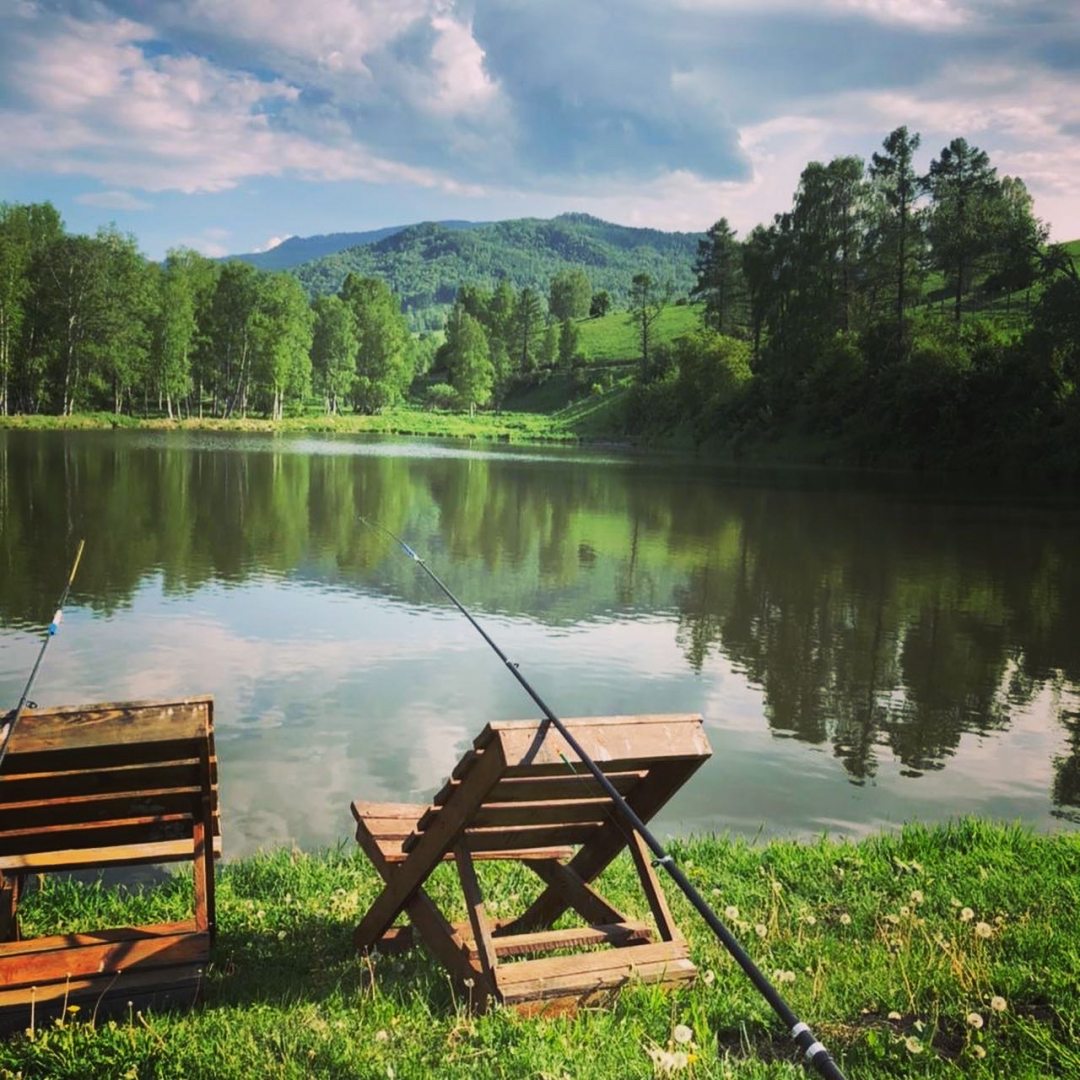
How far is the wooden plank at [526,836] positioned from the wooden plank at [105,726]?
1.16 m

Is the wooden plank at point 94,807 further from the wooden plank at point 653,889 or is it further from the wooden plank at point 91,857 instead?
the wooden plank at point 653,889

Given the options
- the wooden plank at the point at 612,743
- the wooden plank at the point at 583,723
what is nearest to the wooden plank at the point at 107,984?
the wooden plank at the point at 583,723

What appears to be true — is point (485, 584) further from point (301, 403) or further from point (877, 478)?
point (301, 403)

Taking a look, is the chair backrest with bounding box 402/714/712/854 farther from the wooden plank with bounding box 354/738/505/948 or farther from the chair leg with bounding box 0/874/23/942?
the chair leg with bounding box 0/874/23/942

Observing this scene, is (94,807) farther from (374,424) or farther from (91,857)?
(374,424)

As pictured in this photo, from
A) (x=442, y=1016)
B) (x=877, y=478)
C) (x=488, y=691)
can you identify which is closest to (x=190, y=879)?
(x=442, y=1016)

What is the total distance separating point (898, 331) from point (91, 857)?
69099mm

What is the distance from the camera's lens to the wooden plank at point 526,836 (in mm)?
4430

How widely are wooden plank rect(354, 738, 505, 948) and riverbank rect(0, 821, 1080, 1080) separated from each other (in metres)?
0.23

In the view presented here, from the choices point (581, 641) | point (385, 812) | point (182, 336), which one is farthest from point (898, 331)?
point (385, 812)

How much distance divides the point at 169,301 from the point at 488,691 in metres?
79.1

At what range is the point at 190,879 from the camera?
6156mm

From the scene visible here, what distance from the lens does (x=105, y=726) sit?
3.98 m

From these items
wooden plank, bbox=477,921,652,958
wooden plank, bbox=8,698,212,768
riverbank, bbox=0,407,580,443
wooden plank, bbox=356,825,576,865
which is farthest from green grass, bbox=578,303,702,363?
wooden plank, bbox=8,698,212,768
